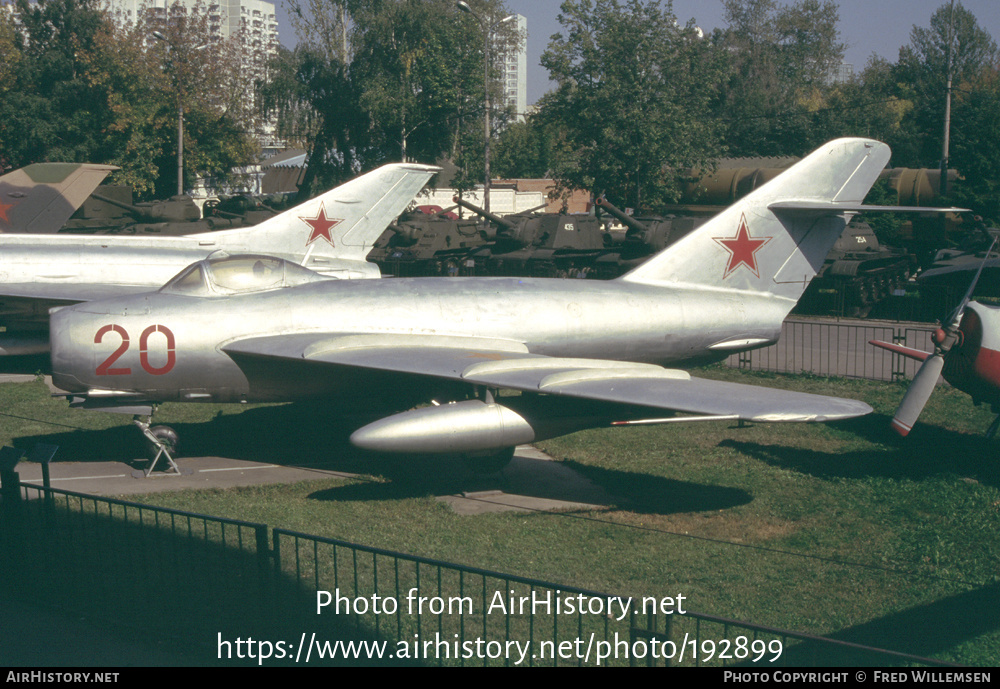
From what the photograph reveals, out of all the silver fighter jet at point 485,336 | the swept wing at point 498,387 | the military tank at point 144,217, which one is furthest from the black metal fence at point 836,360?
the military tank at point 144,217

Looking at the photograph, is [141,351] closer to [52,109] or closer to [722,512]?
[722,512]

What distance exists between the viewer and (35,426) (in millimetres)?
12906

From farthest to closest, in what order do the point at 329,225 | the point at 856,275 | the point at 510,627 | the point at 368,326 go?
the point at 856,275 < the point at 329,225 < the point at 368,326 < the point at 510,627

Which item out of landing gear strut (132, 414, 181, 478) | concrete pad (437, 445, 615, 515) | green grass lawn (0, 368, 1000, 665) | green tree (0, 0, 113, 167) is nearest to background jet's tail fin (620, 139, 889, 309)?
green grass lawn (0, 368, 1000, 665)

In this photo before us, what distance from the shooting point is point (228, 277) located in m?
10.9

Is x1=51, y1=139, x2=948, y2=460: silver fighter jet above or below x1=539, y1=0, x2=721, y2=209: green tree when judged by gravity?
below

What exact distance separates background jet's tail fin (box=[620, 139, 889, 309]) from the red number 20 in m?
5.93

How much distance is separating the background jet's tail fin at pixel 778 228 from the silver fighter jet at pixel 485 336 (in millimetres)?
Result: 19

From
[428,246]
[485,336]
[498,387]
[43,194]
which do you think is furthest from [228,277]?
[428,246]

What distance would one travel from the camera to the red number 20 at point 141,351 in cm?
1019

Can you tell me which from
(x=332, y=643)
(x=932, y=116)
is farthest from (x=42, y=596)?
(x=932, y=116)

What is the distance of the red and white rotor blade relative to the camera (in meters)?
10.1

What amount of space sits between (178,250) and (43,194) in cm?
669

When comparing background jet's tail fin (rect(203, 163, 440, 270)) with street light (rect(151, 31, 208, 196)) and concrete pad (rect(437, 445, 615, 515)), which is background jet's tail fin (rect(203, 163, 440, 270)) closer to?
concrete pad (rect(437, 445, 615, 515))
